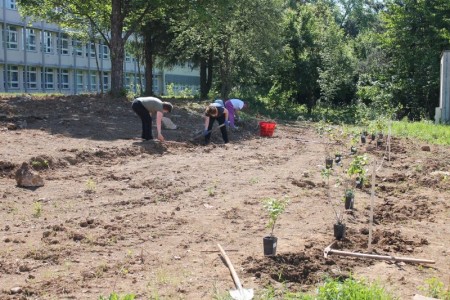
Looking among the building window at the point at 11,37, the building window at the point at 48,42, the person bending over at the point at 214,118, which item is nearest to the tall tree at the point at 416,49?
the person bending over at the point at 214,118

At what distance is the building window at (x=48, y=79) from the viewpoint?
166 ft

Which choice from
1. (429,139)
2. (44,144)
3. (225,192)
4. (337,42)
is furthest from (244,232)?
(337,42)

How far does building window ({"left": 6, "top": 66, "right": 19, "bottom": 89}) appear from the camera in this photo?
46.3 meters

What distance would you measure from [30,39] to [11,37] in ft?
8.05

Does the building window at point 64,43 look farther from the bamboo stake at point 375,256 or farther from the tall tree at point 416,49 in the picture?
the bamboo stake at point 375,256

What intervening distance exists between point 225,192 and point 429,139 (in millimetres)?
11965

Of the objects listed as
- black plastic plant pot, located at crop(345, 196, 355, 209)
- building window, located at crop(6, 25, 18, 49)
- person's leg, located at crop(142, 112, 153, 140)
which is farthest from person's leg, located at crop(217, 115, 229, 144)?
building window, located at crop(6, 25, 18, 49)

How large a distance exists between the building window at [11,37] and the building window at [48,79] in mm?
4173

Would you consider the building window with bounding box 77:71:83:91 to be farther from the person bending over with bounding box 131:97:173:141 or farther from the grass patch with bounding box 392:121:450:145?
the person bending over with bounding box 131:97:173:141

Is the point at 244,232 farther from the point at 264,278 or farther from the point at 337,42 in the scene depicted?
the point at 337,42

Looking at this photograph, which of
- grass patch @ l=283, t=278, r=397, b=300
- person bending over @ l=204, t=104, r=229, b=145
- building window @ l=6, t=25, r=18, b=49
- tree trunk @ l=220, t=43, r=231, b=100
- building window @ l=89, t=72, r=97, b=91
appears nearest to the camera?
grass patch @ l=283, t=278, r=397, b=300

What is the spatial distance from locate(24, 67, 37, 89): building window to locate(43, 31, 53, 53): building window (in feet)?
7.94

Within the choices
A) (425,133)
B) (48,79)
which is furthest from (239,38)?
(48,79)

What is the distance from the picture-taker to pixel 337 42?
36781 mm
